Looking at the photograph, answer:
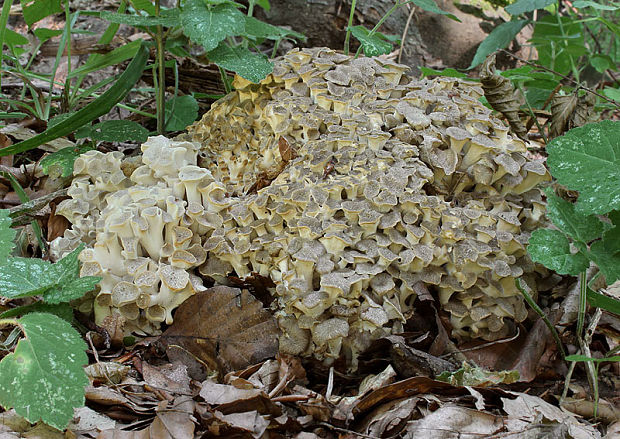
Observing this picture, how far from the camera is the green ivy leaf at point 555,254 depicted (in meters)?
2.23

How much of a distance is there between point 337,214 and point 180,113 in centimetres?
179

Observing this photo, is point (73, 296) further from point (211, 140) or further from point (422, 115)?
point (422, 115)

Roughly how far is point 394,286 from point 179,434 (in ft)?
3.83

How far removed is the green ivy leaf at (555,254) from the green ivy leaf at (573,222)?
5 cm

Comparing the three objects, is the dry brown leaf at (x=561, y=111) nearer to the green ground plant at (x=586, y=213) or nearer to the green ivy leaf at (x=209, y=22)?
the green ground plant at (x=586, y=213)

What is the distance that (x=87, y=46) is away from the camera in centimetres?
411

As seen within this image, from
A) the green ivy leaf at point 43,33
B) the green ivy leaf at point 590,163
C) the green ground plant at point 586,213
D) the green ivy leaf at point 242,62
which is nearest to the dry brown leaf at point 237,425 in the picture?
the green ground plant at point 586,213

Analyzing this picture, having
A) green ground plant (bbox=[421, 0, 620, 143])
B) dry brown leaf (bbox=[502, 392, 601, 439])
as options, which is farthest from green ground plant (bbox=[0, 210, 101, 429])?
green ground plant (bbox=[421, 0, 620, 143])

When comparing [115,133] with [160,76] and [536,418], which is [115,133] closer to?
[160,76]

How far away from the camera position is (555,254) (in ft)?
7.47

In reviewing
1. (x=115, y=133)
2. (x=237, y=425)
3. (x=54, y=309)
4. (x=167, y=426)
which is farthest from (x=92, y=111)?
(x=237, y=425)

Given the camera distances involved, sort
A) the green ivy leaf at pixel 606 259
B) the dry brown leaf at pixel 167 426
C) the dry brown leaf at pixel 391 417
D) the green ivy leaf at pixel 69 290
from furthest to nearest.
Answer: the green ivy leaf at pixel 69 290, the green ivy leaf at pixel 606 259, the dry brown leaf at pixel 391 417, the dry brown leaf at pixel 167 426

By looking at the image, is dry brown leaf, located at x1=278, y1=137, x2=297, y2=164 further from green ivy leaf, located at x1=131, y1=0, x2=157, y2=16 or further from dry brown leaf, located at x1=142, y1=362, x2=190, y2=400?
green ivy leaf, located at x1=131, y1=0, x2=157, y2=16

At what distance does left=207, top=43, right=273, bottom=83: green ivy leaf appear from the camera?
3.10 m
